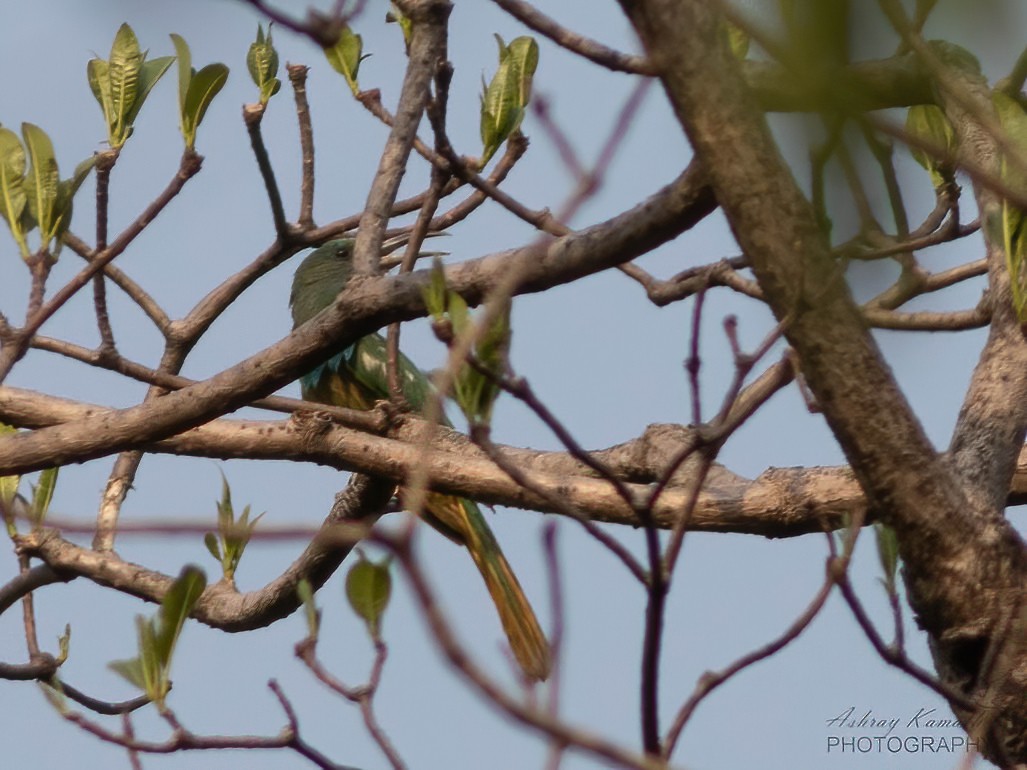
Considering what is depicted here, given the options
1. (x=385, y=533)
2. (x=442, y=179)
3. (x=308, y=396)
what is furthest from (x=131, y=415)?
(x=308, y=396)

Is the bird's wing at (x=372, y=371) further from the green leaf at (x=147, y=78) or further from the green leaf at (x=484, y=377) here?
the green leaf at (x=484, y=377)

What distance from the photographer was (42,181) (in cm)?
289

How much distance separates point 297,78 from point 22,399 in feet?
3.57

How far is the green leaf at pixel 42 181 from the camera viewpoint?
2855 mm

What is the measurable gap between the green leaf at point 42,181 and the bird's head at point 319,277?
4.70m

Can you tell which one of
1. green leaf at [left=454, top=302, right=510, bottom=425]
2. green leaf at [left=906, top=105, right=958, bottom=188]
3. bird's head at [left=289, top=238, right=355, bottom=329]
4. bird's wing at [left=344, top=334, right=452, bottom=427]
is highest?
bird's head at [left=289, top=238, right=355, bottom=329]

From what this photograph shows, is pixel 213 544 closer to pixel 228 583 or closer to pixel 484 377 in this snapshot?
pixel 228 583

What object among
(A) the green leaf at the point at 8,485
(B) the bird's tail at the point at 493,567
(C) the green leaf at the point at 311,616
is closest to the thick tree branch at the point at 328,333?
(C) the green leaf at the point at 311,616

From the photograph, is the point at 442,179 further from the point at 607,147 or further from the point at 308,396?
the point at 308,396

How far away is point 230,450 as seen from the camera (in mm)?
3322

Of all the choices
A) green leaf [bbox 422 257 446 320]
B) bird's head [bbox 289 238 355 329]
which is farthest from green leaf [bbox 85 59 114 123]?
bird's head [bbox 289 238 355 329]

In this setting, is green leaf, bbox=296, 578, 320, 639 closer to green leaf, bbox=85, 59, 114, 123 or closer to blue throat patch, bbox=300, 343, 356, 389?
green leaf, bbox=85, 59, 114, 123

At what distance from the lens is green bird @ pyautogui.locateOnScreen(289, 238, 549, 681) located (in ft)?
17.2

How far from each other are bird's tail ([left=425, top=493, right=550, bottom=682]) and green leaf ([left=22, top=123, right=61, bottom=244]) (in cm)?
245
